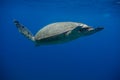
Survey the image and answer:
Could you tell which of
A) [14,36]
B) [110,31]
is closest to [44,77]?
[14,36]

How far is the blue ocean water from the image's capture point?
21.3 m

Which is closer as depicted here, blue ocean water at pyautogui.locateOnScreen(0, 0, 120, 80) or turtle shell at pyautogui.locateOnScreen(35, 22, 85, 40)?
turtle shell at pyautogui.locateOnScreen(35, 22, 85, 40)

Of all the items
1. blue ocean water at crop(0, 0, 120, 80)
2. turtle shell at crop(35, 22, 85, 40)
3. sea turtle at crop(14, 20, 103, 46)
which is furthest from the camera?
blue ocean water at crop(0, 0, 120, 80)

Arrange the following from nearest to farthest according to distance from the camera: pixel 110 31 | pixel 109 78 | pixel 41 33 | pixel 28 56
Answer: pixel 41 33 → pixel 109 78 → pixel 28 56 → pixel 110 31

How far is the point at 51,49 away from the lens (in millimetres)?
38656

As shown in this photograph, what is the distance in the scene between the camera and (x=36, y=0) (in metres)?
18.3

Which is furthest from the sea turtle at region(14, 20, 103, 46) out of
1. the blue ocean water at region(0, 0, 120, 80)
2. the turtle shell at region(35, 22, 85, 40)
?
the blue ocean water at region(0, 0, 120, 80)

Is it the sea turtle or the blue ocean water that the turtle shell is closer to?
the sea turtle

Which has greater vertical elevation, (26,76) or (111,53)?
(111,53)

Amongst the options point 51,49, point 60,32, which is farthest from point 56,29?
point 51,49

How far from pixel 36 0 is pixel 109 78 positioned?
16673mm

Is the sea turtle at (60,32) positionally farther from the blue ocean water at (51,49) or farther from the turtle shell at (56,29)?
the blue ocean water at (51,49)

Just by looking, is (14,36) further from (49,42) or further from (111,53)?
(49,42)

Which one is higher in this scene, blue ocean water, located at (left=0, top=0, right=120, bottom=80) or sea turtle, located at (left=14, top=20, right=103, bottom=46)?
blue ocean water, located at (left=0, top=0, right=120, bottom=80)
